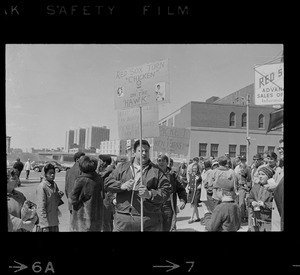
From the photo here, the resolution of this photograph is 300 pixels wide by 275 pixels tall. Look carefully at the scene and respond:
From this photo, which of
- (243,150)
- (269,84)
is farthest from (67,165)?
(269,84)

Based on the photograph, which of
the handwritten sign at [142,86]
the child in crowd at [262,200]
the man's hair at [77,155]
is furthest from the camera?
the child in crowd at [262,200]

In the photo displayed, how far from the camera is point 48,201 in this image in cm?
318

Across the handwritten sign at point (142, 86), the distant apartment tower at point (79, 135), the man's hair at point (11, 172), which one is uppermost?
the handwritten sign at point (142, 86)

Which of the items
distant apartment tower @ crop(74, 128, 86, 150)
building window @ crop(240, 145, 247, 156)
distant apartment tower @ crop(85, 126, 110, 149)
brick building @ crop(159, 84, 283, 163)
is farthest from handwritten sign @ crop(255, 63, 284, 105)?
distant apartment tower @ crop(74, 128, 86, 150)

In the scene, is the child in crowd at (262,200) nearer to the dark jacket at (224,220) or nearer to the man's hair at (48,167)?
the dark jacket at (224,220)

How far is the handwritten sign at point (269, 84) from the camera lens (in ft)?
8.24

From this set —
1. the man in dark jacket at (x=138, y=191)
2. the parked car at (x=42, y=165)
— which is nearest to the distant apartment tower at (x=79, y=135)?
the parked car at (x=42, y=165)

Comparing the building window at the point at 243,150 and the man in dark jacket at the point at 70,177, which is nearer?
the building window at the point at 243,150

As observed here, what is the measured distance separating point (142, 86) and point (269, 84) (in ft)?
3.24

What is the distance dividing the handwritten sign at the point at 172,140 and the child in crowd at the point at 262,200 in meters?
0.93
